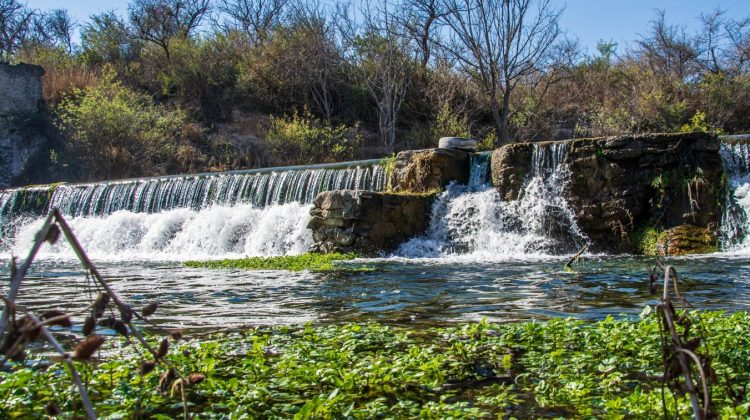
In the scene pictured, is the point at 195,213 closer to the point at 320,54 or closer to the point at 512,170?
the point at 512,170

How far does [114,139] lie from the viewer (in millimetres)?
25656

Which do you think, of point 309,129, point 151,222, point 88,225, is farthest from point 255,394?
point 309,129

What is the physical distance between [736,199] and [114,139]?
21287 mm

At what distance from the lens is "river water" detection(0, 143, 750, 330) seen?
6.73m

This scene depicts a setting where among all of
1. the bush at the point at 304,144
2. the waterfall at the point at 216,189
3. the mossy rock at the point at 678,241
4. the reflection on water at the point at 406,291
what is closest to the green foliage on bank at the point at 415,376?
the reflection on water at the point at 406,291

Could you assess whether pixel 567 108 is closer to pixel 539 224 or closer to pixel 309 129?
pixel 309 129

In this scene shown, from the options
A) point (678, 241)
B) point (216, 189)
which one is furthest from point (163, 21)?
point (678, 241)

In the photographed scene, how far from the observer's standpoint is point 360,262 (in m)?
12.3

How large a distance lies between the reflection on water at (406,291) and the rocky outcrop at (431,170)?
424 centimetres

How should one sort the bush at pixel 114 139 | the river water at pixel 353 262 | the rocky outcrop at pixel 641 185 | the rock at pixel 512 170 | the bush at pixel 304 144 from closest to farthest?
the river water at pixel 353 262, the rocky outcrop at pixel 641 185, the rock at pixel 512 170, the bush at pixel 114 139, the bush at pixel 304 144

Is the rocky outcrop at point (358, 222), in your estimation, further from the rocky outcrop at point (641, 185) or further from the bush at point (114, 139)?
the bush at point (114, 139)

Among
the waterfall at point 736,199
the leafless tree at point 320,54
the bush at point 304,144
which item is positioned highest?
the leafless tree at point 320,54

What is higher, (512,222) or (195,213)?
(195,213)

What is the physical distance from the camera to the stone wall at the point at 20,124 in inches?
1048
